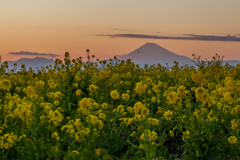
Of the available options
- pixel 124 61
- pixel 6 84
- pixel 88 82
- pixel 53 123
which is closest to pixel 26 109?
pixel 53 123

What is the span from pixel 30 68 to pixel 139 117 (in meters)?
12.2

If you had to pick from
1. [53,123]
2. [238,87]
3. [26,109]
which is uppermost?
[238,87]

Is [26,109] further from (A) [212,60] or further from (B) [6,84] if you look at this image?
(A) [212,60]

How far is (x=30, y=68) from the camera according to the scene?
570 inches

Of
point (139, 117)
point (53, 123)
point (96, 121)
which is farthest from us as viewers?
point (53, 123)

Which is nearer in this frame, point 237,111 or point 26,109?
point 26,109

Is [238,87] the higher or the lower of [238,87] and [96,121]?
the higher

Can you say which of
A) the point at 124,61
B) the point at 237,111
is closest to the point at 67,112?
the point at 237,111

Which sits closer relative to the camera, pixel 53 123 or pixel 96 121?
pixel 96 121

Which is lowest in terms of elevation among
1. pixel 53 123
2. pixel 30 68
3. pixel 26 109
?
pixel 30 68

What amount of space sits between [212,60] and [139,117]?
12.5 m

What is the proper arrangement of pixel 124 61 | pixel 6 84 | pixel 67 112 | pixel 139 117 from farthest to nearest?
pixel 124 61
pixel 67 112
pixel 6 84
pixel 139 117

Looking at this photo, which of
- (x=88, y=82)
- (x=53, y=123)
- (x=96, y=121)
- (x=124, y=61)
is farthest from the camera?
(x=124, y=61)

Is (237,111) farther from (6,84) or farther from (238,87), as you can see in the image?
(6,84)
